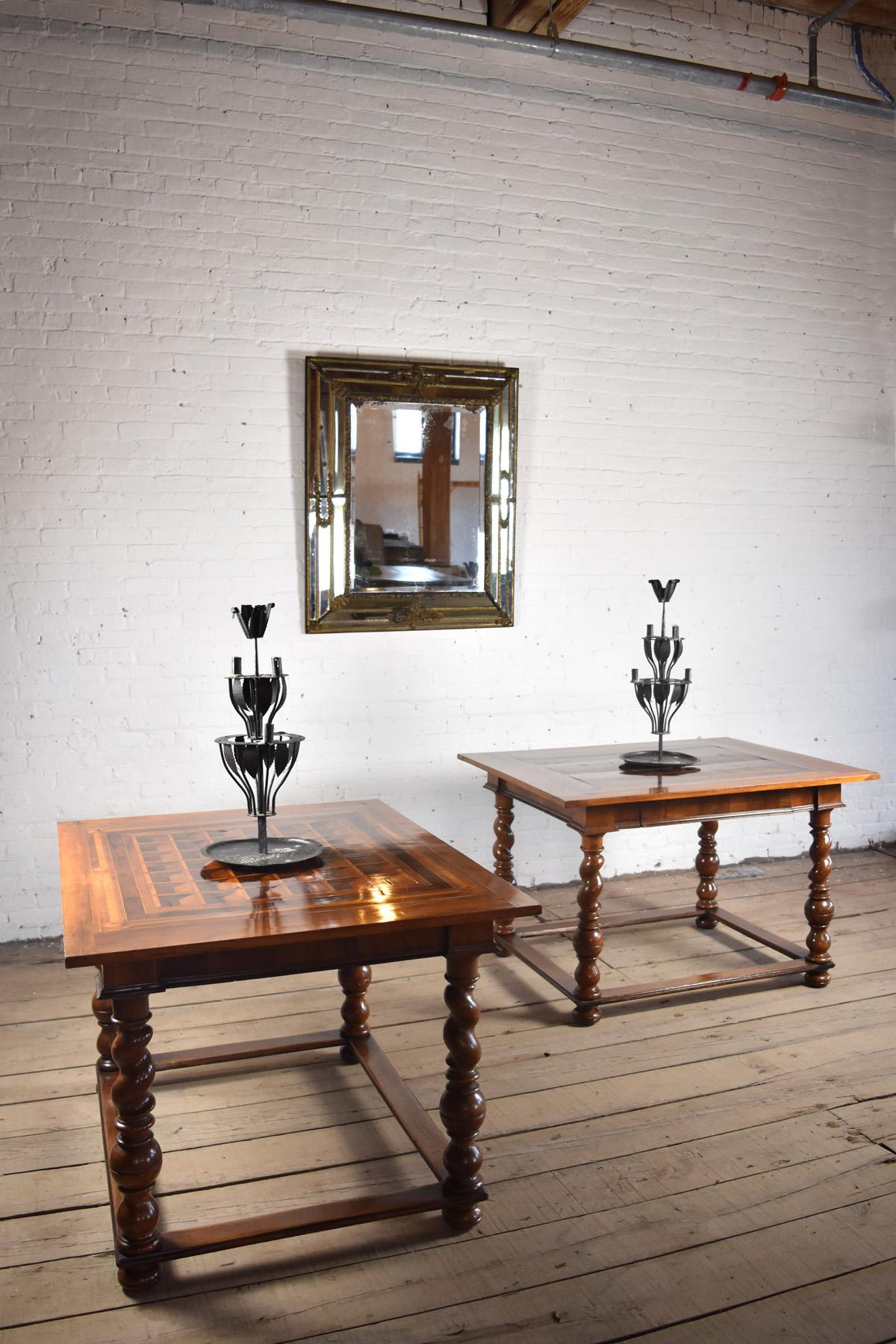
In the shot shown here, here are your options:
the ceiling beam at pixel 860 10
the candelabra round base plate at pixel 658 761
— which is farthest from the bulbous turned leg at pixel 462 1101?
the ceiling beam at pixel 860 10

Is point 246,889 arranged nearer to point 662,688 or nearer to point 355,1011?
point 355,1011

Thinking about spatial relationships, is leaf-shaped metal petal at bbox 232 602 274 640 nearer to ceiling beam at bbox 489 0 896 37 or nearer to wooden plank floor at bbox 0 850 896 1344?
wooden plank floor at bbox 0 850 896 1344

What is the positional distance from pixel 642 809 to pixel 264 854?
134 centimetres

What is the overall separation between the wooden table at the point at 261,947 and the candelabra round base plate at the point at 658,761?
1221mm

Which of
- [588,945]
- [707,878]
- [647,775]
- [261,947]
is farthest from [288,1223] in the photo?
[707,878]

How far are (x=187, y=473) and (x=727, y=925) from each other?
9.28 ft

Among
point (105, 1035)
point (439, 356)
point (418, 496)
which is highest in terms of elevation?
point (439, 356)

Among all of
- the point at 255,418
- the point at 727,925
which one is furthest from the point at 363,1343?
the point at 255,418

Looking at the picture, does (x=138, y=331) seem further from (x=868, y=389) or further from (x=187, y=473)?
(x=868, y=389)

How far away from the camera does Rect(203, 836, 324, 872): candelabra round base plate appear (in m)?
2.68

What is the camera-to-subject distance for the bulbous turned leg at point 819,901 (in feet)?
12.5

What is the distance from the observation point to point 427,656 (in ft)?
15.8

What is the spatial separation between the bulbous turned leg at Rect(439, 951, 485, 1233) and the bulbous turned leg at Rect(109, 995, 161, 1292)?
0.64 m

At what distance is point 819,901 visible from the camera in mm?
3834
